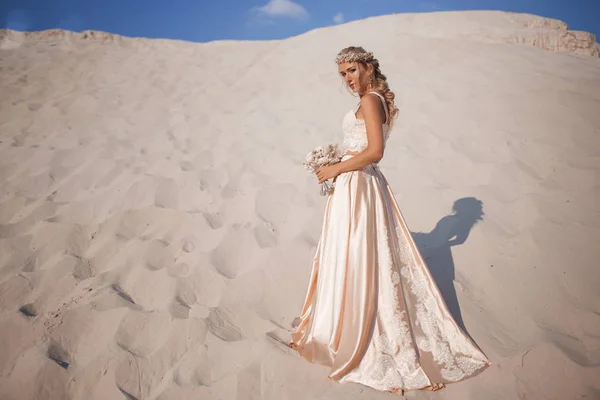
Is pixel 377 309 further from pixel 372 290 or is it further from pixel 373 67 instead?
pixel 373 67

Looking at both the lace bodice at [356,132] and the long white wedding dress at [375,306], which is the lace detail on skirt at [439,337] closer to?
the long white wedding dress at [375,306]

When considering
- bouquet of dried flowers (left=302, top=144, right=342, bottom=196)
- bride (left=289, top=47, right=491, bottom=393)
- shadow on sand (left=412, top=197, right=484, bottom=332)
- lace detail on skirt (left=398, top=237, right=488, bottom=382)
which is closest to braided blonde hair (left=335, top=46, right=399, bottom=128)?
bride (left=289, top=47, right=491, bottom=393)

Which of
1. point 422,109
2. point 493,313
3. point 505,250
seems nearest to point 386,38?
point 422,109

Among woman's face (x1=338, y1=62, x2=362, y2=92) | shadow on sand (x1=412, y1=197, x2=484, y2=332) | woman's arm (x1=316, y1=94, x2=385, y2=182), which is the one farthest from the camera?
shadow on sand (x1=412, y1=197, x2=484, y2=332)

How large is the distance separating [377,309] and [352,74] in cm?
144

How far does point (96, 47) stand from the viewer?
29.6 feet

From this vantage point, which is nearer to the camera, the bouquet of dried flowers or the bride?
the bride

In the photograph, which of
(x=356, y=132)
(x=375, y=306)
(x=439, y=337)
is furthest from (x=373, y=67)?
(x=439, y=337)

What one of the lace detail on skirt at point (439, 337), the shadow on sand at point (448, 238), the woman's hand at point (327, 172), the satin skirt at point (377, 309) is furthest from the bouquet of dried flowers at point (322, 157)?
the shadow on sand at point (448, 238)

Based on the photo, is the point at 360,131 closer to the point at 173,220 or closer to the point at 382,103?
the point at 382,103

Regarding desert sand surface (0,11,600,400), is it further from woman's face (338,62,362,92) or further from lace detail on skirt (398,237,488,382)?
woman's face (338,62,362,92)

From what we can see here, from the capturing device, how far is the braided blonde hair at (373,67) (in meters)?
1.87

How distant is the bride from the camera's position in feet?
5.91

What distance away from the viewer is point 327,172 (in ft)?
6.45
